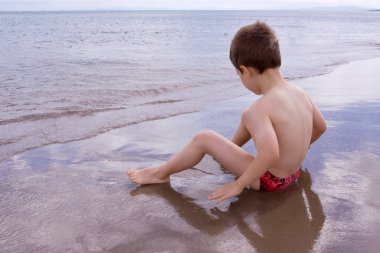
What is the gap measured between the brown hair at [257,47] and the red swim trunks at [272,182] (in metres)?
0.73

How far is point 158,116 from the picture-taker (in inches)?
197

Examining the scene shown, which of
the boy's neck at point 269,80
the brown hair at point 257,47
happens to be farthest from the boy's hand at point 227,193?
the brown hair at point 257,47

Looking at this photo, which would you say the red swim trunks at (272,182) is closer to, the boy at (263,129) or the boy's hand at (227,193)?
the boy at (263,129)

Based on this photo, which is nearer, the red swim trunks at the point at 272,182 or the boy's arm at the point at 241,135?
the red swim trunks at the point at 272,182

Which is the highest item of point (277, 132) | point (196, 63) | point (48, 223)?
point (277, 132)

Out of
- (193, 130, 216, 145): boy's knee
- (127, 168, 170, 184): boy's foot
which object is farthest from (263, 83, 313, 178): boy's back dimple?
(127, 168, 170, 184): boy's foot

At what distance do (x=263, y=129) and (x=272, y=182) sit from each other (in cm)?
49

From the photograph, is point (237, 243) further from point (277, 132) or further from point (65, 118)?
point (65, 118)

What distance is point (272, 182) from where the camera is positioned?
280 centimetres

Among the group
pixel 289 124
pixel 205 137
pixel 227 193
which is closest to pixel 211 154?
pixel 205 137

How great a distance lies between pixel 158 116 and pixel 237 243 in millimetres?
3019

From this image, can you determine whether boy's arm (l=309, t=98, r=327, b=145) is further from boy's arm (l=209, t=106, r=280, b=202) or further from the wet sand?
boy's arm (l=209, t=106, r=280, b=202)

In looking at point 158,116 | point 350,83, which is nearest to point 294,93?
point 158,116

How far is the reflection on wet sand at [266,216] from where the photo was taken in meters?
2.18
